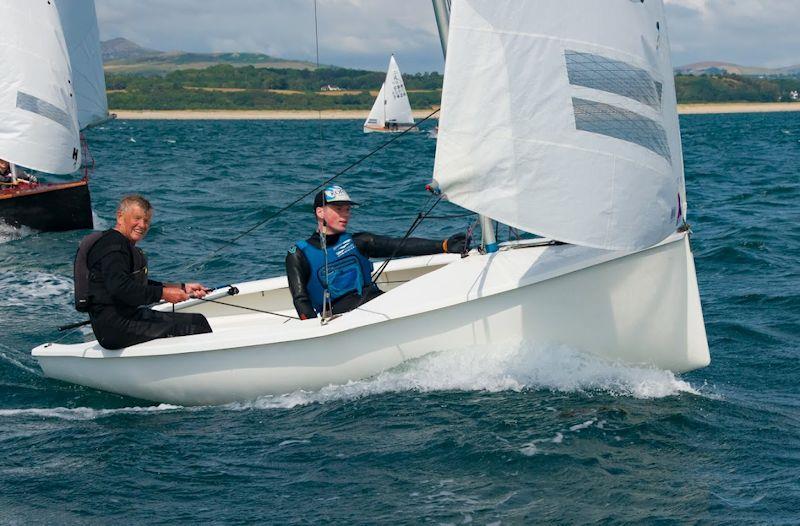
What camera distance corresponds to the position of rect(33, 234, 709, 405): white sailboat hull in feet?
16.8

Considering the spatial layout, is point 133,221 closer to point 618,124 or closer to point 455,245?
point 455,245

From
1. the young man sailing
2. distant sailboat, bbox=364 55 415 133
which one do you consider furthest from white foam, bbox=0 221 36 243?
distant sailboat, bbox=364 55 415 133

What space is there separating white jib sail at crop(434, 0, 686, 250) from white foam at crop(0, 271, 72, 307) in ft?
16.0

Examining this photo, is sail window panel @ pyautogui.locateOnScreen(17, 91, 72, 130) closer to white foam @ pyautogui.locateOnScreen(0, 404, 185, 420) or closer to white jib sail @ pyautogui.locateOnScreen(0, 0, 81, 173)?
white jib sail @ pyautogui.locateOnScreen(0, 0, 81, 173)

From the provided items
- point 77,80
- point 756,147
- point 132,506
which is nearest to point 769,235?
point 132,506

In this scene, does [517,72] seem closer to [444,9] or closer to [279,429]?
[444,9]

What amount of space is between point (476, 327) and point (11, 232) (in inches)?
330

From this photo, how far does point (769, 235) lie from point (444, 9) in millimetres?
6313

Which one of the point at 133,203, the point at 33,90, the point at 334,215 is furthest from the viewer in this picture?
the point at 33,90

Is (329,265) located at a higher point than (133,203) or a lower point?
lower

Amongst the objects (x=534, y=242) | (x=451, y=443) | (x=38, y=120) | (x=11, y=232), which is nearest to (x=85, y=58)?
(x=38, y=120)

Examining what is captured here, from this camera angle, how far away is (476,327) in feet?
17.0

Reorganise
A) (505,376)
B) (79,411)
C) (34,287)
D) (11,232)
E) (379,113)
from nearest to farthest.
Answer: (505,376) → (79,411) → (34,287) → (11,232) → (379,113)

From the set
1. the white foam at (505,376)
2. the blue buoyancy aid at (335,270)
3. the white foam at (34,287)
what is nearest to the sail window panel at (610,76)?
the white foam at (505,376)
